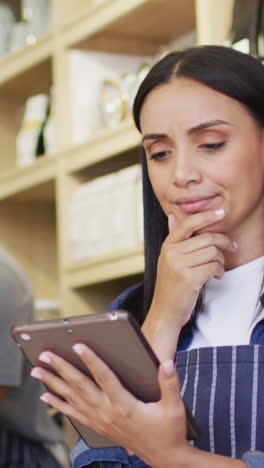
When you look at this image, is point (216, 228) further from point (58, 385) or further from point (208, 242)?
point (58, 385)

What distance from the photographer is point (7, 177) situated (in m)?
2.99

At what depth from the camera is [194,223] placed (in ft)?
4.00

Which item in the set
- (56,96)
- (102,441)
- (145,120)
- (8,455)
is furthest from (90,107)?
(102,441)

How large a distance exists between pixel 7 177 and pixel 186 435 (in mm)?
2104

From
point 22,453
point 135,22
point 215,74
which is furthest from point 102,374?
point 135,22

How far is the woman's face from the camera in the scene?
1197 millimetres

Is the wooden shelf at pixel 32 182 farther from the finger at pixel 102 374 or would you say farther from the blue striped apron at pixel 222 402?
the finger at pixel 102 374

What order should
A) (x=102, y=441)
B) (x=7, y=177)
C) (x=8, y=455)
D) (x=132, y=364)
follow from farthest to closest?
(x=7, y=177), (x=8, y=455), (x=102, y=441), (x=132, y=364)

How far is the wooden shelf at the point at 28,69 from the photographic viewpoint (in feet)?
9.33

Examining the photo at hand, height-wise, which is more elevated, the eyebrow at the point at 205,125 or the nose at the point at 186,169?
the eyebrow at the point at 205,125

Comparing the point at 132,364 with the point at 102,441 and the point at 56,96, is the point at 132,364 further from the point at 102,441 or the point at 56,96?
the point at 56,96

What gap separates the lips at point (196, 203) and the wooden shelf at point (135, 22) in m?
1.25

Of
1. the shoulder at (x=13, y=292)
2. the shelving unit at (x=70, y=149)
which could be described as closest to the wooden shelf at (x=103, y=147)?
the shelving unit at (x=70, y=149)

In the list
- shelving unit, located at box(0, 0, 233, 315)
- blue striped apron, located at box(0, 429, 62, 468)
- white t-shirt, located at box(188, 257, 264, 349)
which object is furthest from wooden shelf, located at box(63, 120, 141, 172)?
white t-shirt, located at box(188, 257, 264, 349)
